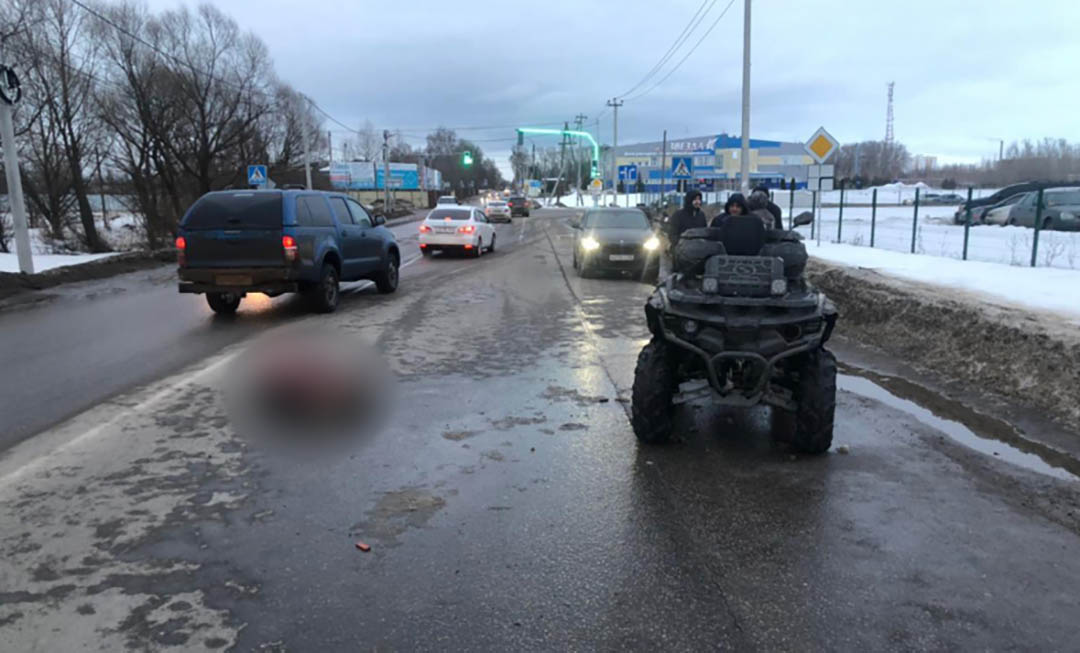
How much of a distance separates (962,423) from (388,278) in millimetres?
10356

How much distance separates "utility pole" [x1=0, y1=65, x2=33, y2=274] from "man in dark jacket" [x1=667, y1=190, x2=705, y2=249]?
1314 cm

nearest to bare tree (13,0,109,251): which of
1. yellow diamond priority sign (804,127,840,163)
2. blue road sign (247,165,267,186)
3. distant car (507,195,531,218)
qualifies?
blue road sign (247,165,267,186)

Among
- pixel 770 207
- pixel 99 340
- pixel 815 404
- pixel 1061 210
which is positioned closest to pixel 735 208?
pixel 770 207

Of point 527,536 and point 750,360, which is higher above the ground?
point 750,360

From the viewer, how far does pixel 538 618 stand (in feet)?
10.5

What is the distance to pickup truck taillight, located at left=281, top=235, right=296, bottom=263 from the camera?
10617mm

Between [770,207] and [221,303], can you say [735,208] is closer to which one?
[770,207]

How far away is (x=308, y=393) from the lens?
6848 mm

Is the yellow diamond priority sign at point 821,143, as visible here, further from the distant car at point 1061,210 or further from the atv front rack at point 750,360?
the atv front rack at point 750,360

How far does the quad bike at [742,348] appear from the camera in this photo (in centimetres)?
514

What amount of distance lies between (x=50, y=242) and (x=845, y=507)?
28770mm

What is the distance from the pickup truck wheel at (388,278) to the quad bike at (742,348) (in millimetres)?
9172

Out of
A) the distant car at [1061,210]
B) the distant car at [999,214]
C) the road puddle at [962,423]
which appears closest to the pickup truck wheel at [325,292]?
the road puddle at [962,423]

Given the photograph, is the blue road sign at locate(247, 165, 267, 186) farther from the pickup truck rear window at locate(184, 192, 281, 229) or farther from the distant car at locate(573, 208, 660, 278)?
the pickup truck rear window at locate(184, 192, 281, 229)
